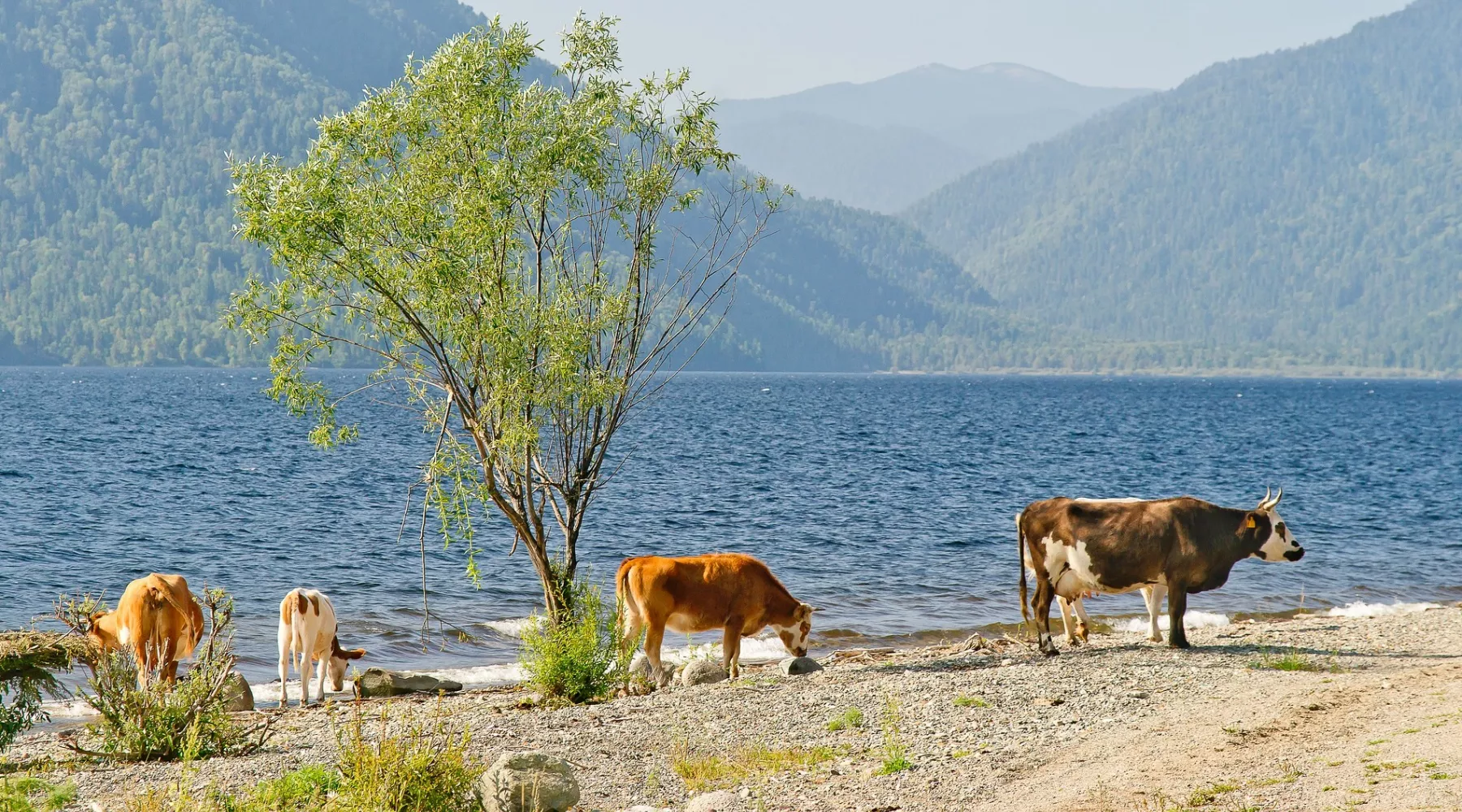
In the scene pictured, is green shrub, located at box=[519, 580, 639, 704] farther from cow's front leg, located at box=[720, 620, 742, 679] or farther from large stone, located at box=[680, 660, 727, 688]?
cow's front leg, located at box=[720, 620, 742, 679]

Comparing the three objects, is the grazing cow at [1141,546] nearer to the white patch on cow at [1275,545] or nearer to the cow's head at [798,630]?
the white patch on cow at [1275,545]

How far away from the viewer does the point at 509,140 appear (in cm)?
1683

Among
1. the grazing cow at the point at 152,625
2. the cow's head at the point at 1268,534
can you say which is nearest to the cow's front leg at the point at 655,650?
the grazing cow at the point at 152,625

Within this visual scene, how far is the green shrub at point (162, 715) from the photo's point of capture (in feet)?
41.8

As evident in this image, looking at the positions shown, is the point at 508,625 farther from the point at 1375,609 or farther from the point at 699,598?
the point at 1375,609

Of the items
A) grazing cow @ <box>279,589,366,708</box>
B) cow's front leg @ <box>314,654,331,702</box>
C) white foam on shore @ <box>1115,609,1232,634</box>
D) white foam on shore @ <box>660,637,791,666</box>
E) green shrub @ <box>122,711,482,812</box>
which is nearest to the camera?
green shrub @ <box>122,711,482,812</box>

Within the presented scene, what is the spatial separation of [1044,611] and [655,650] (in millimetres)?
5639

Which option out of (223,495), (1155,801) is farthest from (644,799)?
(223,495)

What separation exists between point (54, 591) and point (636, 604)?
17.3 meters

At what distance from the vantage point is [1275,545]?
1836cm

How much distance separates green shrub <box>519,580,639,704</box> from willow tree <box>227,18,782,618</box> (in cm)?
103

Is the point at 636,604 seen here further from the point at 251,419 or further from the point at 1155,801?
the point at 251,419

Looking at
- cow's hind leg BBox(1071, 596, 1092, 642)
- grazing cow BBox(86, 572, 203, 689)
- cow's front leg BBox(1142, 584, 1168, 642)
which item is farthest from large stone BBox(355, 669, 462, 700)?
cow's front leg BBox(1142, 584, 1168, 642)

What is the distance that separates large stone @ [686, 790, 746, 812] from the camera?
10.4m
